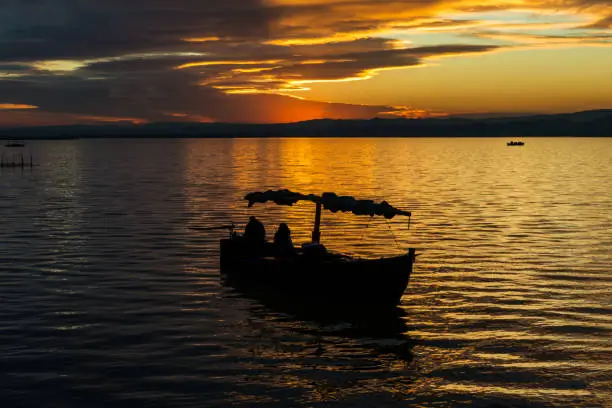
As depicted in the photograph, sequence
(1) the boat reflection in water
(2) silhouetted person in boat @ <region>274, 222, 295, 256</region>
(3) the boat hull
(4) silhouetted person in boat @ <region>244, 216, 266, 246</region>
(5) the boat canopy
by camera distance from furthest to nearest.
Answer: (4) silhouetted person in boat @ <region>244, 216, 266, 246</region>
(2) silhouetted person in boat @ <region>274, 222, 295, 256</region>
(5) the boat canopy
(3) the boat hull
(1) the boat reflection in water

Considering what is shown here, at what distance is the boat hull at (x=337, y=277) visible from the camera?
1086 inches

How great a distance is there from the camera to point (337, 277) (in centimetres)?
2845

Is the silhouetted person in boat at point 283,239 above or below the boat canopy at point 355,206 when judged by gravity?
below

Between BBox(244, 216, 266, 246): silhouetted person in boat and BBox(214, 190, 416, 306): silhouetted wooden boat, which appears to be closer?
BBox(214, 190, 416, 306): silhouetted wooden boat

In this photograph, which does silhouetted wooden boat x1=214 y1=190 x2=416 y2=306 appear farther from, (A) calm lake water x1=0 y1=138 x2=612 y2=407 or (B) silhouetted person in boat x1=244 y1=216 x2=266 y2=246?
(A) calm lake water x1=0 y1=138 x2=612 y2=407

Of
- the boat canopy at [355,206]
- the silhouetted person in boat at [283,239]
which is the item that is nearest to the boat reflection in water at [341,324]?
the silhouetted person in boat at [283,239]

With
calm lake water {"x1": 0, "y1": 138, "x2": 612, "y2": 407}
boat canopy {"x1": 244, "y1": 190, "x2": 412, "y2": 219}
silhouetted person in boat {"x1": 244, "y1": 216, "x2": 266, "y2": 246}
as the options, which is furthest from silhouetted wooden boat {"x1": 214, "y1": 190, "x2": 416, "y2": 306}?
calm lake water {"x1": 0, "y1": 138, "x2": 612, "y2": 407}

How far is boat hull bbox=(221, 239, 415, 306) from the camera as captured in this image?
27594 mm

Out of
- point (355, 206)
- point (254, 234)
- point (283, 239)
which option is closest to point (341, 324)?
point (355, 206)

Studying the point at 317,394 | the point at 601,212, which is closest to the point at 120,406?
the point at 317,394

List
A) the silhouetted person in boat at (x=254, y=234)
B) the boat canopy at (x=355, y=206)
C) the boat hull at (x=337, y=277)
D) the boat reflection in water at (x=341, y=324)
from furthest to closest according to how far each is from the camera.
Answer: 1. the silhouetted person in boat at (x=254, y=234)
2. the boat canopy at (x=355, y=206)
3. the boat hull at (x=337, y=277)
4. the boat reflection in water at (x=341, y=324)

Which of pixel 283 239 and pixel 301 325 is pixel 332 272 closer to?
pixel 301 325

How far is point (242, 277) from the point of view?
33438 millimetres

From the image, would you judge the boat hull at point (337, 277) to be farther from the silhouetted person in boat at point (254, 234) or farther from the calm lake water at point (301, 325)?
the silhouetted person in boat at point (254, 234)
